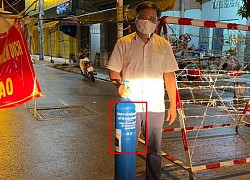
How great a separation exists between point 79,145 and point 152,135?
244 cm

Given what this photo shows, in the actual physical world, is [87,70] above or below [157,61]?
below

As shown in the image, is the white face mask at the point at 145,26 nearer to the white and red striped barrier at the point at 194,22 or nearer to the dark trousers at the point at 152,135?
the dark trousers at the point at 152,135

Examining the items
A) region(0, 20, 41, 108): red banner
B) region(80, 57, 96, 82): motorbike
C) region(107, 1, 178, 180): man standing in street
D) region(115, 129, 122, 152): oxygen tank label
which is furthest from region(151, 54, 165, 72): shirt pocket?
region(80, 57, 96, 82): motorbike

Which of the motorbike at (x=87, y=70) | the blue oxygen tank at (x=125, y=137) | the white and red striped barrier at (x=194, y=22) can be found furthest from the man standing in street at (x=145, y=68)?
the motorbike at (x=87, y=70)

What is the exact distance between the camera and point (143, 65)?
353 cm

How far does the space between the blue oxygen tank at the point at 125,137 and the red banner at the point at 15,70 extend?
117 centimetres

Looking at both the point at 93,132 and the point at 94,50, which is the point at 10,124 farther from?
the point at 94,50

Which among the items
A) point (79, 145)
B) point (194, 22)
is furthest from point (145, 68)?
point (79, 145)

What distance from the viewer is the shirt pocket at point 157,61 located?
354cm

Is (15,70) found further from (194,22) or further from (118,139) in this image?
(194,22)

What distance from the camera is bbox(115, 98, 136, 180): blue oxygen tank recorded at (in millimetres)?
3137

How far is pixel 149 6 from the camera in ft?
11.1

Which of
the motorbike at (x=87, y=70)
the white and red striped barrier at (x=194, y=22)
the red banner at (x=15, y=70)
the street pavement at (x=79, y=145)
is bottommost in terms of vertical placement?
the street pavement at (x=79, y=145)

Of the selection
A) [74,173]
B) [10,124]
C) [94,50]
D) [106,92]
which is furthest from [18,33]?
[94,50]
